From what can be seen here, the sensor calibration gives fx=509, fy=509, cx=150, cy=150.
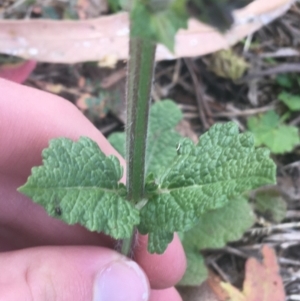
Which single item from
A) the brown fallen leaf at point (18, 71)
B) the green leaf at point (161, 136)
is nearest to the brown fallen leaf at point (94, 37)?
the brown fallen leaf at point (18, 71)

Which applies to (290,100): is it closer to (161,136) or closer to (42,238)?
(161,136)

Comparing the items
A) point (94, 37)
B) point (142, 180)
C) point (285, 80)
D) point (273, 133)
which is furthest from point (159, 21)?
point (285, 80)

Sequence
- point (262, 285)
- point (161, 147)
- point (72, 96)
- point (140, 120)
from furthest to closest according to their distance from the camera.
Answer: point (72, 96) < point (161, 147) < point (262, 285) < point (140, 120)

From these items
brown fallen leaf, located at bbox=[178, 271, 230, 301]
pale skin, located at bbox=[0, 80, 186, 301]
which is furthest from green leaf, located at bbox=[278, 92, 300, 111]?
pale skin, located at bbox=[0, 80, 186, 301]

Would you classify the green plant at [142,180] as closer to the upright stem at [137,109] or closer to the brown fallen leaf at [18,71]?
the upright stem at [137,109]

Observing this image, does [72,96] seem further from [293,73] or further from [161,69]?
[293,73]

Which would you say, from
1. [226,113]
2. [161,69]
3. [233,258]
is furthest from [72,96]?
[233,258]
